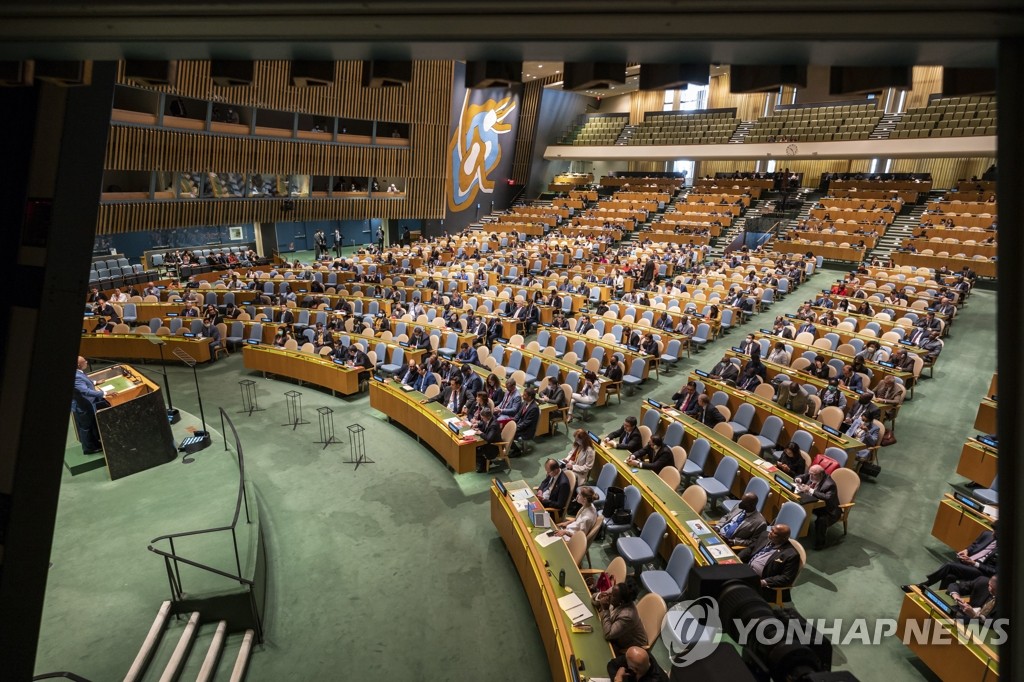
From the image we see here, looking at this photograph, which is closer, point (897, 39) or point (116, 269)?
point (897, 39)

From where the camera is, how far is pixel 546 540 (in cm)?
603

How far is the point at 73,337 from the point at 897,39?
→ 14.0 feet

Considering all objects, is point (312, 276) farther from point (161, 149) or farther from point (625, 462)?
point (625, 462)

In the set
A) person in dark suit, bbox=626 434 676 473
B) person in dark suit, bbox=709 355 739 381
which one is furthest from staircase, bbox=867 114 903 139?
person in dark suit, bbox=626 434 676 473

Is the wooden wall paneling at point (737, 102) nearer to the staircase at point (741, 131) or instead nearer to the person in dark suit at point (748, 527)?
the staircase at point (741, 131)

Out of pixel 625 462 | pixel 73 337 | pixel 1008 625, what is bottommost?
pixel 625 462

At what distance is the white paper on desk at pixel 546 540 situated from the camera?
5.98 meters

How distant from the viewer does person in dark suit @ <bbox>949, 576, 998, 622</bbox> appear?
4699 mm

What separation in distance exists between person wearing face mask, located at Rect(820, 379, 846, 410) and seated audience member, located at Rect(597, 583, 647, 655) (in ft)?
20.7

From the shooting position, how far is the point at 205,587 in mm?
5684

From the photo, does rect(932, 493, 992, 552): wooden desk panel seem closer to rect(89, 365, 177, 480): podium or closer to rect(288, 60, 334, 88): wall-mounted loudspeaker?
rect(288, 60, 334, 88): wall-mounted loudspeaker

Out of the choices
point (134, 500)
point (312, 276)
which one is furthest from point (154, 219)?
point (134, 500)

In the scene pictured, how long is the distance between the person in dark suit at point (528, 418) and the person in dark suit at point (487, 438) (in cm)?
61

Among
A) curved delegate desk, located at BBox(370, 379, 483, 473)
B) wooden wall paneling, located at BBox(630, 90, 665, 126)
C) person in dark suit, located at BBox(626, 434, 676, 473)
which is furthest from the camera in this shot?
wooden wall paneling, located at BBox(630, 90, 665, 126)
